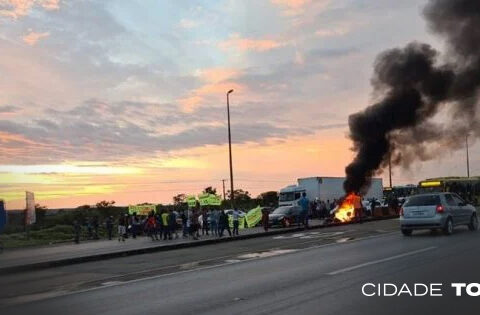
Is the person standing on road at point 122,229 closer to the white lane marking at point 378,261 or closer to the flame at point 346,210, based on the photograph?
the flame at point 346,210

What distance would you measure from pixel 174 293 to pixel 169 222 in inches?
610

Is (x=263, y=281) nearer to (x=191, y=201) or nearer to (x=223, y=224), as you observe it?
(x=223, y=224)

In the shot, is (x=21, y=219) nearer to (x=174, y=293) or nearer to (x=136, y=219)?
(x=174, y=293)

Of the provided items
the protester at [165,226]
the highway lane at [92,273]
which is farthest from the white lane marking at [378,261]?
the protester at [165,226]

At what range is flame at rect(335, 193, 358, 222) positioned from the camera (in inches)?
1280

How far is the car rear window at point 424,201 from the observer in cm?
1891

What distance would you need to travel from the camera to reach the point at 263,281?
33.4ft

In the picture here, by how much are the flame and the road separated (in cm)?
1582

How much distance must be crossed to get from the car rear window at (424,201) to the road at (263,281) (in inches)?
94.6

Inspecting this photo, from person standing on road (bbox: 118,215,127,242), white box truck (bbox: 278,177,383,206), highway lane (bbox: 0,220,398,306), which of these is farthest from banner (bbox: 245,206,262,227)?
highway lane (bbox: 0,220,398,306)

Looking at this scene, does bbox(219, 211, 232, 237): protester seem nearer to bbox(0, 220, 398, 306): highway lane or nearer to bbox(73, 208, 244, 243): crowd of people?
bbox(73, 208, 244, 243): crowd of people

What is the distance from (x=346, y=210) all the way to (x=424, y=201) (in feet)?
45.9

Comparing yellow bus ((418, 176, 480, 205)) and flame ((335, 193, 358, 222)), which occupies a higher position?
yellow bus ((418, 176, 480, 205))

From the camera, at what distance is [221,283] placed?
1023cm
